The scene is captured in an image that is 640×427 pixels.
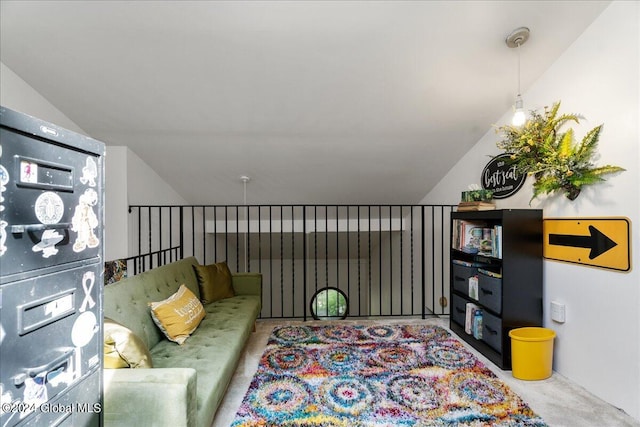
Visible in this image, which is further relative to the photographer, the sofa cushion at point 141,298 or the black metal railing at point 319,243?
the black metal railing at point 319,243

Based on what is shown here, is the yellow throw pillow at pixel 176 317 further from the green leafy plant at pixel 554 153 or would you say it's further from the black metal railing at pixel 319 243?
the green leafy plant at pixel 554 153

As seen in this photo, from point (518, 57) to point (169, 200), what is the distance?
4196 millimetres

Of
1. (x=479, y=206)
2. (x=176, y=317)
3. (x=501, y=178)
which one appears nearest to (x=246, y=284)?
(x=176, y=317)

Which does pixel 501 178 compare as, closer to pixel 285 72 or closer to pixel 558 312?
pixel 558 312

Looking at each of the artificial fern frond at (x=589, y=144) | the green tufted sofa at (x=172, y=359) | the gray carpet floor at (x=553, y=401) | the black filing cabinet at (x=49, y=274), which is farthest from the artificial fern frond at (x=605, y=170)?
the black filing cabinet at (x=49, y=274)

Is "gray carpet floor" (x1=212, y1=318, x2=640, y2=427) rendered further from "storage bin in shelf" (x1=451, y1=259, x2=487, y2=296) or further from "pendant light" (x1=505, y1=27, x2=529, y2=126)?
"pendant light" (x1=505, y1=27, x2=529, y2=126)

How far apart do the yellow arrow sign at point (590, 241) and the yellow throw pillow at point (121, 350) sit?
2664 millimetres

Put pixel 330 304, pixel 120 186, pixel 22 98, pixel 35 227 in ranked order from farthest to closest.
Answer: pixel 330 304 < pixel 120 186 < pixel 22 98 < pixel 35 227

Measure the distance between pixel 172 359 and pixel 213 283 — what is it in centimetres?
124

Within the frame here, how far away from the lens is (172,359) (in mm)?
1771

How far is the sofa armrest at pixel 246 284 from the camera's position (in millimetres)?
3326

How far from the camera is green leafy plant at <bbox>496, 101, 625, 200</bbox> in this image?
6.96 feet

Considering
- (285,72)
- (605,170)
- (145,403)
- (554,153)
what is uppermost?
(285,72)

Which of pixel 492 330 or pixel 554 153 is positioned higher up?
pixel 554 153
